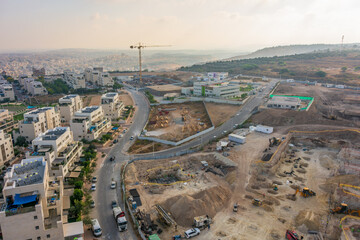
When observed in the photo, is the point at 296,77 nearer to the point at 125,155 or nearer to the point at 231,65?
the point at 231,65

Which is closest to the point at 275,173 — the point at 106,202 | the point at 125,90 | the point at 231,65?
the point at 106,202

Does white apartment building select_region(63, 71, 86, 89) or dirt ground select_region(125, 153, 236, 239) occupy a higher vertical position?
white apartment building select_region(63, 71, 86, 89)

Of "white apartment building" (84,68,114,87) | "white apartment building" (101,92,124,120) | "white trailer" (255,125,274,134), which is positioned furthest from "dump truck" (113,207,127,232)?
"white apartment building" (84,68,114,87)

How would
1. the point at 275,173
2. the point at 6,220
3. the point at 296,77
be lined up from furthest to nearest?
the point at 296,77, the point at 275,173, the point at 6,220

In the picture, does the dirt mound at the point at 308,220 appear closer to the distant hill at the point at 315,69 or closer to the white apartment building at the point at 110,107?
the white apartment building at the point at 110,107

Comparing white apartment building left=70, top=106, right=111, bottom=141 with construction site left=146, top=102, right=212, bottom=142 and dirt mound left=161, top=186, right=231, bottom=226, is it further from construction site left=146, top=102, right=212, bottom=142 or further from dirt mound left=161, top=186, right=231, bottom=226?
dirt mound left=161, top=186, right=231, bottom=226

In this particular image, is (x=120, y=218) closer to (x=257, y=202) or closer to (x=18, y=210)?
(x=18, y=210)

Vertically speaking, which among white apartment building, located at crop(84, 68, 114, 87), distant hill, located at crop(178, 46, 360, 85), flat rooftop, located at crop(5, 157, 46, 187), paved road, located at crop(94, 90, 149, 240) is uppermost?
distant hill, located at crop(178, 46, 360, 85)
